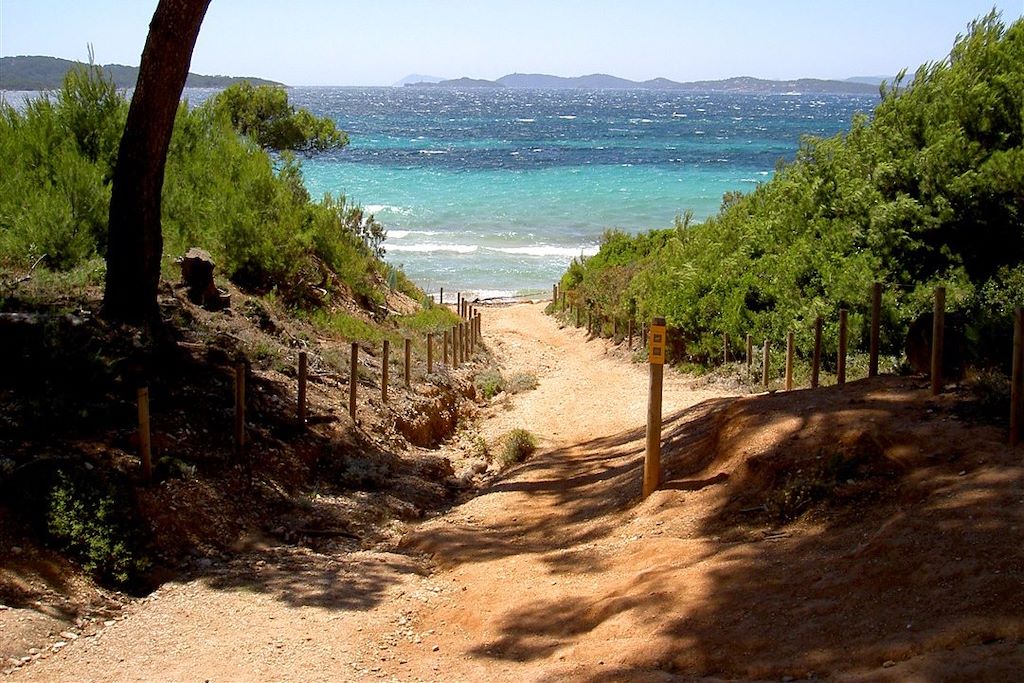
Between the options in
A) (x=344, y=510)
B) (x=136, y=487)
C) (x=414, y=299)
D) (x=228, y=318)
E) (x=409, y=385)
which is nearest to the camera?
(x=136, y=487)

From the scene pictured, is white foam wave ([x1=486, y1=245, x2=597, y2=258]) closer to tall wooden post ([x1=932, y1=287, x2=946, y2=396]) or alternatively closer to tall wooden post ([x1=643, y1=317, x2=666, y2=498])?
tall wooden post ([x1=932, y1=287, x2=946, y2=396])

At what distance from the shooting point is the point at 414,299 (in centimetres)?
3128

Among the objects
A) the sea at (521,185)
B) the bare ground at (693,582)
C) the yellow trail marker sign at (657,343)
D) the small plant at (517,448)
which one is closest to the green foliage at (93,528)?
the bare ground at (693,582)

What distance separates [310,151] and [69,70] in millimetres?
21179

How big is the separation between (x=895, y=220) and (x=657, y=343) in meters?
11.8

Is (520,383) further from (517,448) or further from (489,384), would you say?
(517,448)

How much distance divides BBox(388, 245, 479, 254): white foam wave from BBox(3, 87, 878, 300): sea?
0.28ft

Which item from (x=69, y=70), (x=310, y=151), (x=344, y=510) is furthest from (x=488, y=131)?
(x=344, y=510)

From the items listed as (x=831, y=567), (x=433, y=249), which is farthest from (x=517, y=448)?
(x=433, y=249)

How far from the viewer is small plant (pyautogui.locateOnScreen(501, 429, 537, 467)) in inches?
547

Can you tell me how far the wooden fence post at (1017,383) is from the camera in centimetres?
775

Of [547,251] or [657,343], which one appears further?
[547,251]

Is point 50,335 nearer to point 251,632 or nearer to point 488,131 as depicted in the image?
point 251,632

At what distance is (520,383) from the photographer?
20.4 metres
